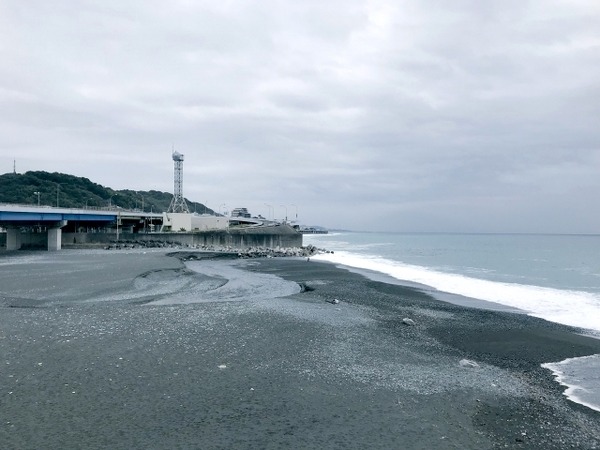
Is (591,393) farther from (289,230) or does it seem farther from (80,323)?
(289,230)

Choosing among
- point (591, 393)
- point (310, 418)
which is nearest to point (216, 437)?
point (310, 418)

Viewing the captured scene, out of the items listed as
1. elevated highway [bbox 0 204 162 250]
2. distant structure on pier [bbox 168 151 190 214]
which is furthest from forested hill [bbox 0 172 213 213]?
elevated highway [bbox 0 204 162 250]

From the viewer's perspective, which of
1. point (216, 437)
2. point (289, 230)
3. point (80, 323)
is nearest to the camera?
point (216, 437)

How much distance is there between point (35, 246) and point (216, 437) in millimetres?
68722

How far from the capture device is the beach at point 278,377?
698 cm

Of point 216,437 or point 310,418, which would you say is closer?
point 216,437

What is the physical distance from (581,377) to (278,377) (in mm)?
7424

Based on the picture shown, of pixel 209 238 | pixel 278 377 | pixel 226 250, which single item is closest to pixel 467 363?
→ pixel 278 377

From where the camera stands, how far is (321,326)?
14953mm

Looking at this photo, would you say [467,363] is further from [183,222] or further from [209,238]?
[183,222]

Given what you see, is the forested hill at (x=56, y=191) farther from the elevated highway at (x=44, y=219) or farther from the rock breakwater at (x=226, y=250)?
the rock breakwater at (x=226, y=250)

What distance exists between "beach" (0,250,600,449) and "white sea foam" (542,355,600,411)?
0.32 metres

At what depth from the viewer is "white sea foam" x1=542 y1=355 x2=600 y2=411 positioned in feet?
30.2

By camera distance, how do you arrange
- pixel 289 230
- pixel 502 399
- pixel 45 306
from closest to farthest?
pixel 502 399, pixel 45 306, pixel 289 230
